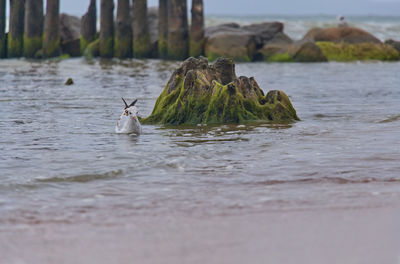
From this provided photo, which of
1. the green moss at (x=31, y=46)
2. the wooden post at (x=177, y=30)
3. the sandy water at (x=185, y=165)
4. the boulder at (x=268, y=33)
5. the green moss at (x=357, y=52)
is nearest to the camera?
the sandy water at (x=185, y=165)

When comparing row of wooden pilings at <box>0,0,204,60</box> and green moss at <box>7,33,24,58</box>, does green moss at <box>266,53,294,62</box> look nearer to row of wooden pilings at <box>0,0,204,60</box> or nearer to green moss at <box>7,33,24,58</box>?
row of wooden pilings at <box>0,0,204,60</box>

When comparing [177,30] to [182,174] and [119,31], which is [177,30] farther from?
[182,174]

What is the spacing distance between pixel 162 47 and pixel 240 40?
3167 mm

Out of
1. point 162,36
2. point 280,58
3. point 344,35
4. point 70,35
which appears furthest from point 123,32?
point 344,35

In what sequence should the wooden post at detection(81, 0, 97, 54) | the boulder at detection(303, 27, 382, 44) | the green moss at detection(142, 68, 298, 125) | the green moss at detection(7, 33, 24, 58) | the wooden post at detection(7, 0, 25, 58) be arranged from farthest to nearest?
the wooden post at detection(81, 0, 97, 54) → the boulder at detection(303, 27, 382, 44) → the green moss at detection(7, 33, 24, 58) → the wooden post at detection(7, 0, 25, 58) → the green moss at detection(142, 68, 298, 125)

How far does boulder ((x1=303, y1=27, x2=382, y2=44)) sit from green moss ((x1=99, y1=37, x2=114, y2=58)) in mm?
8381

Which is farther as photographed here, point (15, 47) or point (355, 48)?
point (355, 48)

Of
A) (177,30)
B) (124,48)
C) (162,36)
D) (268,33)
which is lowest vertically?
(124,48)

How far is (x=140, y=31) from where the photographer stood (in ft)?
88.6

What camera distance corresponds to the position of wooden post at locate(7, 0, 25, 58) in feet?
88.1

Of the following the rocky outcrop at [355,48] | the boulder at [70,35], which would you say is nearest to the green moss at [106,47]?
the boulder at [70,35]

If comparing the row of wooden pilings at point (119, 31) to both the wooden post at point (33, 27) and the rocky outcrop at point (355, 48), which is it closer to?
the wooden post at point (33, 27)

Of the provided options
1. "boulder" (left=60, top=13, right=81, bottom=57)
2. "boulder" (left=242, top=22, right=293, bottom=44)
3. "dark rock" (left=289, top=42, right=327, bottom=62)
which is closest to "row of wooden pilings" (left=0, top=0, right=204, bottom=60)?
"boulder" (left=60, top=13, right=81, bottom=57)

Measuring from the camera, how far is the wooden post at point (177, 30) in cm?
2544
